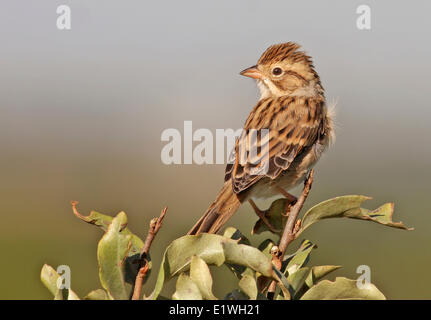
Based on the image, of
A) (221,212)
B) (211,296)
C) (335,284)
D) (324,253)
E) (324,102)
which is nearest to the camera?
(211,296)

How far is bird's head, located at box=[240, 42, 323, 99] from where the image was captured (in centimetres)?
513

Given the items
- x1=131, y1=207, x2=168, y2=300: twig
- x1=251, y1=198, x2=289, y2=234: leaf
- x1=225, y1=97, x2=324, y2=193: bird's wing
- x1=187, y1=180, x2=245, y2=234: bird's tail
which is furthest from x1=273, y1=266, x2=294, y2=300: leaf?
x1=225, y1=97, x2=324, y2=193: bird's wing

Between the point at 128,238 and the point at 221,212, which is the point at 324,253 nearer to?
the point at 221,212

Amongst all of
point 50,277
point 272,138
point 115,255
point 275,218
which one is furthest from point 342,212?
point 272,138

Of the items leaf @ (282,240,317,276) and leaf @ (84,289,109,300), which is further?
leaf @ (282,240,317,276)

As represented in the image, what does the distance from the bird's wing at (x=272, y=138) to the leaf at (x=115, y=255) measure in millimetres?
2037

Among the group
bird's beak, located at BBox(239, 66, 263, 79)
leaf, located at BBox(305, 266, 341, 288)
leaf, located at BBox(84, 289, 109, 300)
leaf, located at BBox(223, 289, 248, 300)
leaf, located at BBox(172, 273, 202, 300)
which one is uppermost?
bird's beak, located at BBox(239, 66, 263, 79)

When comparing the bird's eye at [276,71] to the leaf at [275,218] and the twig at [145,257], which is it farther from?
the twig at [145,257]

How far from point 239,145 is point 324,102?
1.16 m

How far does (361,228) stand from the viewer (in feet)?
34.2

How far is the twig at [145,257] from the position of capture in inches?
72.7

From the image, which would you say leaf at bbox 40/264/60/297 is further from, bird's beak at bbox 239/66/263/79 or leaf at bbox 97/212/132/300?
bird's beak at bbox 239/66/263/79

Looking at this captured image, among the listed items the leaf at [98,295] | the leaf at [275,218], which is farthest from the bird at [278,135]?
the leaf at [98,295]

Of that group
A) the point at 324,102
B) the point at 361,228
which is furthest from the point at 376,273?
the point at 324,102
